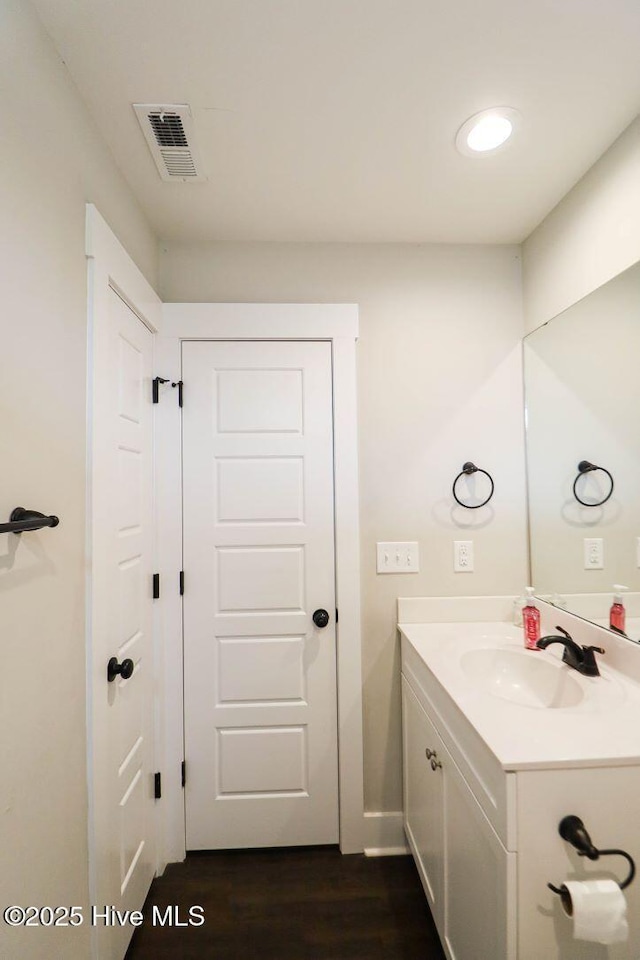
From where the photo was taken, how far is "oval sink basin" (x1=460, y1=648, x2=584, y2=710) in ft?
4.66

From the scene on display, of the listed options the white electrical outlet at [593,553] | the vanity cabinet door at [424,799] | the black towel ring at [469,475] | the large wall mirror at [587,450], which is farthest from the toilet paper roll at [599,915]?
the black towel ring at [469,475]

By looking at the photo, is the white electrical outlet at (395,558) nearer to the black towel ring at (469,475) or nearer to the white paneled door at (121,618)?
the black towel ring at (469,475)

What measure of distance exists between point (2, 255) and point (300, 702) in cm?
177

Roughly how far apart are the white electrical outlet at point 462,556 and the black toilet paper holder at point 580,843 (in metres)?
1.04

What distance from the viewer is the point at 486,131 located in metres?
1.33

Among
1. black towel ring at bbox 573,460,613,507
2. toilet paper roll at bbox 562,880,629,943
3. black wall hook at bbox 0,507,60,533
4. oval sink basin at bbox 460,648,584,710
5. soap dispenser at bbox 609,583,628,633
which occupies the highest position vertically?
black towel ring at bbox 573,460,613,507

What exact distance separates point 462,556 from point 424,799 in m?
0.91

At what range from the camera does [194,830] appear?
180cm

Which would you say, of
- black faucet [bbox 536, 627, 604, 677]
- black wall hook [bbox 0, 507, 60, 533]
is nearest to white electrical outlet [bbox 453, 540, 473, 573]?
black faucet [bbox 536, 627, 604, 677]

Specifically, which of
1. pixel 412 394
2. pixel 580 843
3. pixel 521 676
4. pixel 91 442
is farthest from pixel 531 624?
pixel 91 442

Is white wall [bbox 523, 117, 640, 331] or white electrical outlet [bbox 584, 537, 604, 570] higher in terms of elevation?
white wall [bbox 523, 117, 640, 331]

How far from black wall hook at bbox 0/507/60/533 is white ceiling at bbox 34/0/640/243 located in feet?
3.67

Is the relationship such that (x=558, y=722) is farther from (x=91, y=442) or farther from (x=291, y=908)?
(x=91, y=442)

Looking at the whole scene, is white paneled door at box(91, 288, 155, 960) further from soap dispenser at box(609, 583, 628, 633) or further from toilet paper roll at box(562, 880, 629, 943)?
soap dispenser at box(609, 583, 628, 633)
